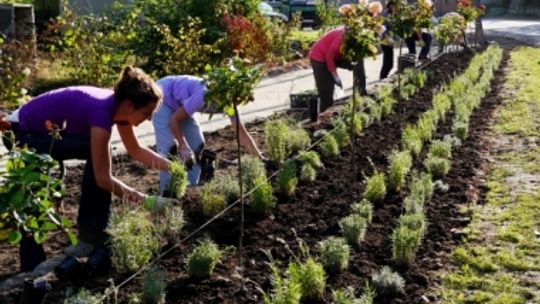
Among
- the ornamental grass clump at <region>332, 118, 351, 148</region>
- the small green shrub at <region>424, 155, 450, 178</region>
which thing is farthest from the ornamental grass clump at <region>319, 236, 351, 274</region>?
the ornamental grass clump at <region>332, 118, 351, 148</region>

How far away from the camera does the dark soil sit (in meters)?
3.95

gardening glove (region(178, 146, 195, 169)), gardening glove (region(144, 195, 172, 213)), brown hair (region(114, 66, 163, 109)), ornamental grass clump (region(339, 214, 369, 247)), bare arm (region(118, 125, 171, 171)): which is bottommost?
ornamental grass clump (region(339, 214, 369, 247))

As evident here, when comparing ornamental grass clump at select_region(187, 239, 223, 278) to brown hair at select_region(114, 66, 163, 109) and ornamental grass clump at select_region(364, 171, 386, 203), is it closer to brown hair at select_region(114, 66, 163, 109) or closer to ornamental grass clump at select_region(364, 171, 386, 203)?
brown hair at select_region(114, 66, 163, 109)

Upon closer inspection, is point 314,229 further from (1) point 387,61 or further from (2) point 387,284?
(1) point 387,61

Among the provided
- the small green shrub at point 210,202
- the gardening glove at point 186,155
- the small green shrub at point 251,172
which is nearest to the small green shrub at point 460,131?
the small green shrub at point 251,172

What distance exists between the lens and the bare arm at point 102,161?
3986mm

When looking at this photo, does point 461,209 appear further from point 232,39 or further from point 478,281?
point 232,39

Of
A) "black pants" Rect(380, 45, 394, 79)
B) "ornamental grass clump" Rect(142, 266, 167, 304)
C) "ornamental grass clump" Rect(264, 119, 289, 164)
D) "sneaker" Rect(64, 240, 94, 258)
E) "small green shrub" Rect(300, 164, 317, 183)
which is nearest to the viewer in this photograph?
"ornamental grass clump" Rect(142, 266, 167, 304)

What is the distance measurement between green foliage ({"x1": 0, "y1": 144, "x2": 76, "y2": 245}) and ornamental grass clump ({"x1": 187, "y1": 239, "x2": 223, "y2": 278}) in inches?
67.2

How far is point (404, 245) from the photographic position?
4281 millimetres

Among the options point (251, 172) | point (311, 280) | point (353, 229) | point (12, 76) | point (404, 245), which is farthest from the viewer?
point (12, 76)

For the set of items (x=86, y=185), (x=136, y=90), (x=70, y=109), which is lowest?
(x=86, y=185)

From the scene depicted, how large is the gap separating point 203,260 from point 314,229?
111 cm

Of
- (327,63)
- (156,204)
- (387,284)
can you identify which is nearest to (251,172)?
(156,204)
